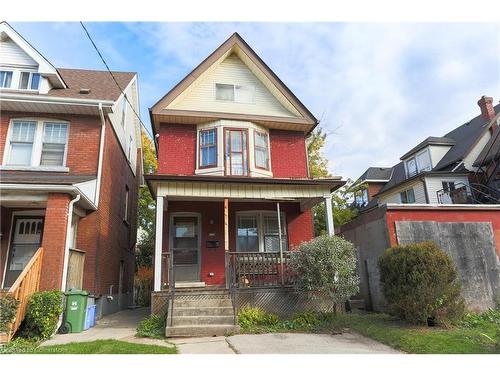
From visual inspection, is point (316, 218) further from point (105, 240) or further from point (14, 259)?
point (14, 259)

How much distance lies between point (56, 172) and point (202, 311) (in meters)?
6.58

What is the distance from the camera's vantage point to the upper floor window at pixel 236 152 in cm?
1284

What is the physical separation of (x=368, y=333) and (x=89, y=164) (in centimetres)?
946

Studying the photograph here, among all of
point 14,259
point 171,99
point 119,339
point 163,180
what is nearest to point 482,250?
point 163,180

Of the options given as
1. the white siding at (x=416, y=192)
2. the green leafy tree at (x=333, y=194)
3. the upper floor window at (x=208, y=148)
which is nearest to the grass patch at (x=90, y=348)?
the upper floor window at (x=208, y=148)

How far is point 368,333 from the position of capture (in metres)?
7.92

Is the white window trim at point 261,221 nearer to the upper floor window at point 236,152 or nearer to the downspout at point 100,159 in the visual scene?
the upper floor window at point 236,152

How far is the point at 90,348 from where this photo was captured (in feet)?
21.2

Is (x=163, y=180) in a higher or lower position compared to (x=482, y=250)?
higher

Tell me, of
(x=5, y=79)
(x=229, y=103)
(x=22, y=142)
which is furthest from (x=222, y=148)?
(x=5, y=79)

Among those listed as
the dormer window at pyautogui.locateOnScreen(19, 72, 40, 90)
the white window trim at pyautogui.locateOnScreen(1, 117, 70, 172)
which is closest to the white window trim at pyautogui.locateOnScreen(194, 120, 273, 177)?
the white window trim at pyautogui.locateOnScreen(1, 117, 70, 172)

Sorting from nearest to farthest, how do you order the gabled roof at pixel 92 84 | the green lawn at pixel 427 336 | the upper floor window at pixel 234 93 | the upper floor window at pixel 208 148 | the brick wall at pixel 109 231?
the green lawn at pixel 427 336
the brick wall at pixel 109 231
the gabled roof at pixel 92 84
the upper floor window at pixel 208 148
the upper floor window at pixel 234 93

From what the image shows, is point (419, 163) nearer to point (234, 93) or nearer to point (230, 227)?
point (234, 93)

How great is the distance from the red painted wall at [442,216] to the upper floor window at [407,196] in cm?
1272
